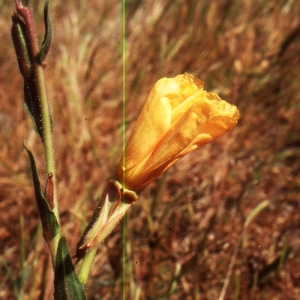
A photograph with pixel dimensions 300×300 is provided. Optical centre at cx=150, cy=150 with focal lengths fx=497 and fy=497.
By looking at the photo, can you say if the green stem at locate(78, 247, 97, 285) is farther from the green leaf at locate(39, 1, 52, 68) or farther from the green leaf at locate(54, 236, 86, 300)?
the green leaf at locate(39, 1, 52, 68)

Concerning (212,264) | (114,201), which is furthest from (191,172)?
(114,201)

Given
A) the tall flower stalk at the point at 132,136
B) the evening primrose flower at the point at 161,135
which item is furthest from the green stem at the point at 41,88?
the evening primrose flower at the point at 161,135

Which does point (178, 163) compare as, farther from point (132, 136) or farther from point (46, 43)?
point (46, 43)

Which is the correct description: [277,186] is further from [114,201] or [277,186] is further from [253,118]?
[114,201]

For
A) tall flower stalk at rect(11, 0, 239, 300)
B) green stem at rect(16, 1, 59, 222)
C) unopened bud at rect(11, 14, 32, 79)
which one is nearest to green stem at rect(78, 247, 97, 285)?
tall flower stalk at rect(11, 0, 239, 300)

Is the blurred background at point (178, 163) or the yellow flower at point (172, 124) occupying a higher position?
the yellow flower at point (172, 124)

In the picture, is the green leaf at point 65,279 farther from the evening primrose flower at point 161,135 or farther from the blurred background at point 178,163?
the blurred background at point 178,163
